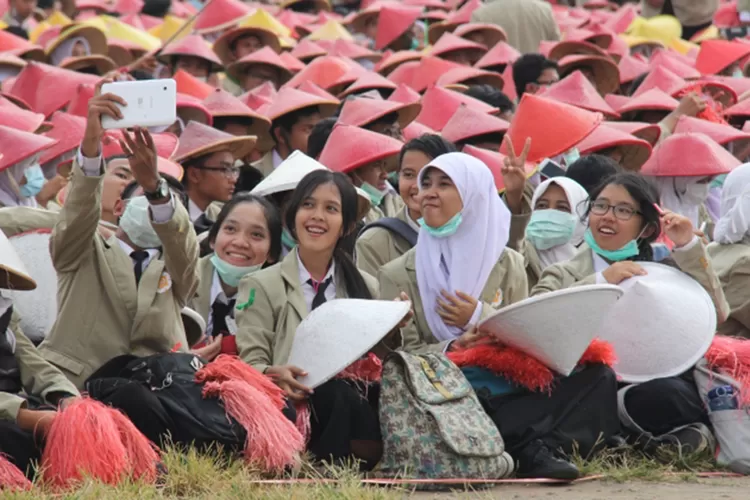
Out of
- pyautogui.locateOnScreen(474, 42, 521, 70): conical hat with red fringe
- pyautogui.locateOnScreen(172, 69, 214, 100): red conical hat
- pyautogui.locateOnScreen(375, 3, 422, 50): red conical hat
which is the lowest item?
Answer: pyautogui.locateOnScreen(375, 3, 422, 50): red conical hat

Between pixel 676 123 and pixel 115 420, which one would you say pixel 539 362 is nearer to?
pixel 115 420

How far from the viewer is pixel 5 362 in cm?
502

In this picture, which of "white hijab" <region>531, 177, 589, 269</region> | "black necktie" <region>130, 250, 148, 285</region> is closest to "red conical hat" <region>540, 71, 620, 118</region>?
"white hijab" <region>531, 177, 589, 269</region>

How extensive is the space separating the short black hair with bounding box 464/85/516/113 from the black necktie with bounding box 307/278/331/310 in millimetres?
3892

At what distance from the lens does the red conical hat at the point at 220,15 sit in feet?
41.5

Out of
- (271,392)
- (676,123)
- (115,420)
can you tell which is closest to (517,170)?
(271,392)

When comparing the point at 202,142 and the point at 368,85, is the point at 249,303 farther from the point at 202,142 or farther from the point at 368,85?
the point at 368,85

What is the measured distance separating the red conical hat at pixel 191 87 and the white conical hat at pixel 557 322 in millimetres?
4828

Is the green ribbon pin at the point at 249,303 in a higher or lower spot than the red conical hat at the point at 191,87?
higher

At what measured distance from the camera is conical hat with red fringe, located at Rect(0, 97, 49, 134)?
768 centimetres

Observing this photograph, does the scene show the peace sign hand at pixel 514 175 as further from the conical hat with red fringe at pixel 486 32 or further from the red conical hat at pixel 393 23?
the red conical hat at pixel 393 23

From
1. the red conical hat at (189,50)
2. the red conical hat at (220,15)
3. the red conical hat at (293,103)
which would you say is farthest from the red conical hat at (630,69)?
the red conical hat at (293,103)

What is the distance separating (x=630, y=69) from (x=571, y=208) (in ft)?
17.2

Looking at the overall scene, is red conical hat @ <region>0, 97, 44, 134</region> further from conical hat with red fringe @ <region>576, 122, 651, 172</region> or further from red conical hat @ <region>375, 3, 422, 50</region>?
red conical hat @ <region>375, 3, 422, 50</region>
